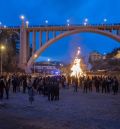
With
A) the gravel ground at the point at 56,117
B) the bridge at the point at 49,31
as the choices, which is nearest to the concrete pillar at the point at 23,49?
the bridge at the point at 49,31

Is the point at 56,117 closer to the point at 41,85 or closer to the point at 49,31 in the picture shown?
the point at 41,85

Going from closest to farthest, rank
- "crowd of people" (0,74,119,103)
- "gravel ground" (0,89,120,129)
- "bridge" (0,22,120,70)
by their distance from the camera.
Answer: "gravel ground" (0,89,120,129), "crowd of people" (0,74,119,103), "bridge" (0,22,120,70)

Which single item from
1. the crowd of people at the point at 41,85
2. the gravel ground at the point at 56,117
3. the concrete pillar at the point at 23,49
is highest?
the concrete pillar at the point at 23,49

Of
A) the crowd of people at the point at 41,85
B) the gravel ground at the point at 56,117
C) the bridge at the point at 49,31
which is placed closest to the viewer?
the gravel ground at the point at 56,117

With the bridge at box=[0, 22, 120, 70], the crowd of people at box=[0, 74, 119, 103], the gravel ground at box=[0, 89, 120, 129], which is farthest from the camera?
the bridge at box=[0, 22, 120, 70]

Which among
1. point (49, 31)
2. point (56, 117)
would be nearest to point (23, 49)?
point (49, 31)

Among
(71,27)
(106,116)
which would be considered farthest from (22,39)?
(106,116)

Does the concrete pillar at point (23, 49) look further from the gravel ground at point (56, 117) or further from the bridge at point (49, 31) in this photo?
the gravel ground at point (56, 117)

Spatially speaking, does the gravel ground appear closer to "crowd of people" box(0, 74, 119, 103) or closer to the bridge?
"crowd of people" box(0, 74, 119, 103)

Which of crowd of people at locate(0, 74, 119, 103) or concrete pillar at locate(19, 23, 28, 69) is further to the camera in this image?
concrete pillar at locate(19, 23, 28, 69)

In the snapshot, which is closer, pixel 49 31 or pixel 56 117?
pixel 56 117

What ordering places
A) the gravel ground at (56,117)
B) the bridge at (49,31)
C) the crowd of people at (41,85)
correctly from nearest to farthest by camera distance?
the gravel ground at (56,117) → the crowd of people at (41,85) → the bridge at (49,31)

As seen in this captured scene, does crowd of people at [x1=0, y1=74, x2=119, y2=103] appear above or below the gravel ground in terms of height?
above

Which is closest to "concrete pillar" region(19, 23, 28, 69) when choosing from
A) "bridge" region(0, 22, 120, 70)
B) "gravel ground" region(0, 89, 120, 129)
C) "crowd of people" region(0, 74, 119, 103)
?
"bridge" region(0, 22, 120, 70)
